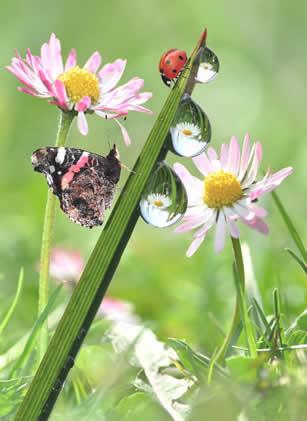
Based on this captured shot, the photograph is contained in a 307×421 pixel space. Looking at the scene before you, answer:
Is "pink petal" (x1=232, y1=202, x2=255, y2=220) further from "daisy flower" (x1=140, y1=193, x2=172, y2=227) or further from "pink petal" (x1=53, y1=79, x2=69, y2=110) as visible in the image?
"pink petal" (x1=53, y1=79, x2=69, y2=110)

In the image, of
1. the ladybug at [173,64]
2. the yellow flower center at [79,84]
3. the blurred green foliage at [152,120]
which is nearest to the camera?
the ladybug at [173,64]

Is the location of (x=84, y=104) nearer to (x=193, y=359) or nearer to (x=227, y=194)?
(x=227, y=194)

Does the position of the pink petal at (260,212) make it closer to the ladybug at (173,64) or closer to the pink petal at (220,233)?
the pink petal at (220,233)

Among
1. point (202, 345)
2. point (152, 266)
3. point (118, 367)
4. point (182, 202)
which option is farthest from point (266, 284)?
point (182, 202)

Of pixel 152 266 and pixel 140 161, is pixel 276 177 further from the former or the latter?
pixel 152 266

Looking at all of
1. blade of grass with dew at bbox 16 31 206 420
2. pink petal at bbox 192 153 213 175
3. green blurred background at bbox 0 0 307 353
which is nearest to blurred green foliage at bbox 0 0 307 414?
green blurred background at bbox 0 0 307 353

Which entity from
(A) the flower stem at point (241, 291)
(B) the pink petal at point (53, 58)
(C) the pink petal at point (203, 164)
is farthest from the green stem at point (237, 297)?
(B) the pink petal at point (53, 58)

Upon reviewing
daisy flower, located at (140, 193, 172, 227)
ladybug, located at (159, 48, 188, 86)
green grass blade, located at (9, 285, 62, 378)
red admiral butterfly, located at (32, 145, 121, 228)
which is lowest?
green grass blade, located at (9, 285, 62, 378)
